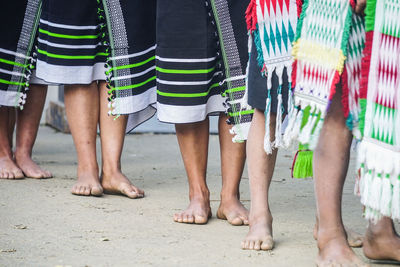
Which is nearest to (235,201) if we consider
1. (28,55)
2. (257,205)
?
(257,205)

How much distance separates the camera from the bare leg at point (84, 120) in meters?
4.17

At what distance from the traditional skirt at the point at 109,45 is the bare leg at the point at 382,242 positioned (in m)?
1.70

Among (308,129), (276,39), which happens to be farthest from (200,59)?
(308,129)

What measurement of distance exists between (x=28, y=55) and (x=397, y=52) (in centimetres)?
263

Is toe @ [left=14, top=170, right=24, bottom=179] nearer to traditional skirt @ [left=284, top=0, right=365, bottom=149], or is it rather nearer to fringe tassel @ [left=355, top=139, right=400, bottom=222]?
traditional skirt @ [left=284, top=0, right=365, bottom=149]

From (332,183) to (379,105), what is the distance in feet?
1.25

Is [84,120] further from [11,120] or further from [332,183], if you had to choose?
[332,183]

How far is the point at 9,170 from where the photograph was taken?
4500 millimetres

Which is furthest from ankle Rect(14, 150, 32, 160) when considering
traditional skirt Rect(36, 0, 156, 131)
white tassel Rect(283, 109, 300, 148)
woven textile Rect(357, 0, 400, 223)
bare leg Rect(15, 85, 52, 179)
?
woven textile Rect(357, 0, 400, 223)

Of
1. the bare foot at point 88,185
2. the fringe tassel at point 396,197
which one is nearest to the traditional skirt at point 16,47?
the bare foot at point 88,185

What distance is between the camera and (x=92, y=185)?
160 inches

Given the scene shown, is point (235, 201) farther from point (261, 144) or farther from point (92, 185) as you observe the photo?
point (92, 185)

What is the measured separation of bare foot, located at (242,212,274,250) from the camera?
9.86 ft

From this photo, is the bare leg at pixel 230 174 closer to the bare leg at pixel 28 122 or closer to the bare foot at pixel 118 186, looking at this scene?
the bare foot at pixel 118 186
